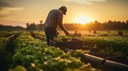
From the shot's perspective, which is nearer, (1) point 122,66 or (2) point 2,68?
(1) point 122,66

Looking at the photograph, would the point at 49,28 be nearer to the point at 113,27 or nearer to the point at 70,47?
the point at 70,47

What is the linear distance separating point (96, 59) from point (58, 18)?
4.77 metres

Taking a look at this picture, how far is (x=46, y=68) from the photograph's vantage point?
516 cm

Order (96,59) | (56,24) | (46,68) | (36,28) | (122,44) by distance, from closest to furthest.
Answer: (46,68) < (96,59) < (56,24) < (122,44) < (36,28)

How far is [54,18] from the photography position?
12578 mm

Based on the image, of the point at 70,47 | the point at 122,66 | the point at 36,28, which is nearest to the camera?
the point at 122,66

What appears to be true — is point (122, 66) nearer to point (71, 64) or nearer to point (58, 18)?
point (71, 64)

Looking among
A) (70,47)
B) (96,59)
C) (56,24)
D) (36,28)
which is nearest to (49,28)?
(56,24)

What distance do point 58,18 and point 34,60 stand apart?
6340 millimetres

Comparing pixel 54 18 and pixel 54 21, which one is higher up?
pixel 54 18

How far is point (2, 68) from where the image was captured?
11992mm

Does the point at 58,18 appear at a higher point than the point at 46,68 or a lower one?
higher

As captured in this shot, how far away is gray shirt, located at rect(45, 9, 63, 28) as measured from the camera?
1231 centimetres

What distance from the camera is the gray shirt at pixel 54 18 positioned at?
12312 millimetres
